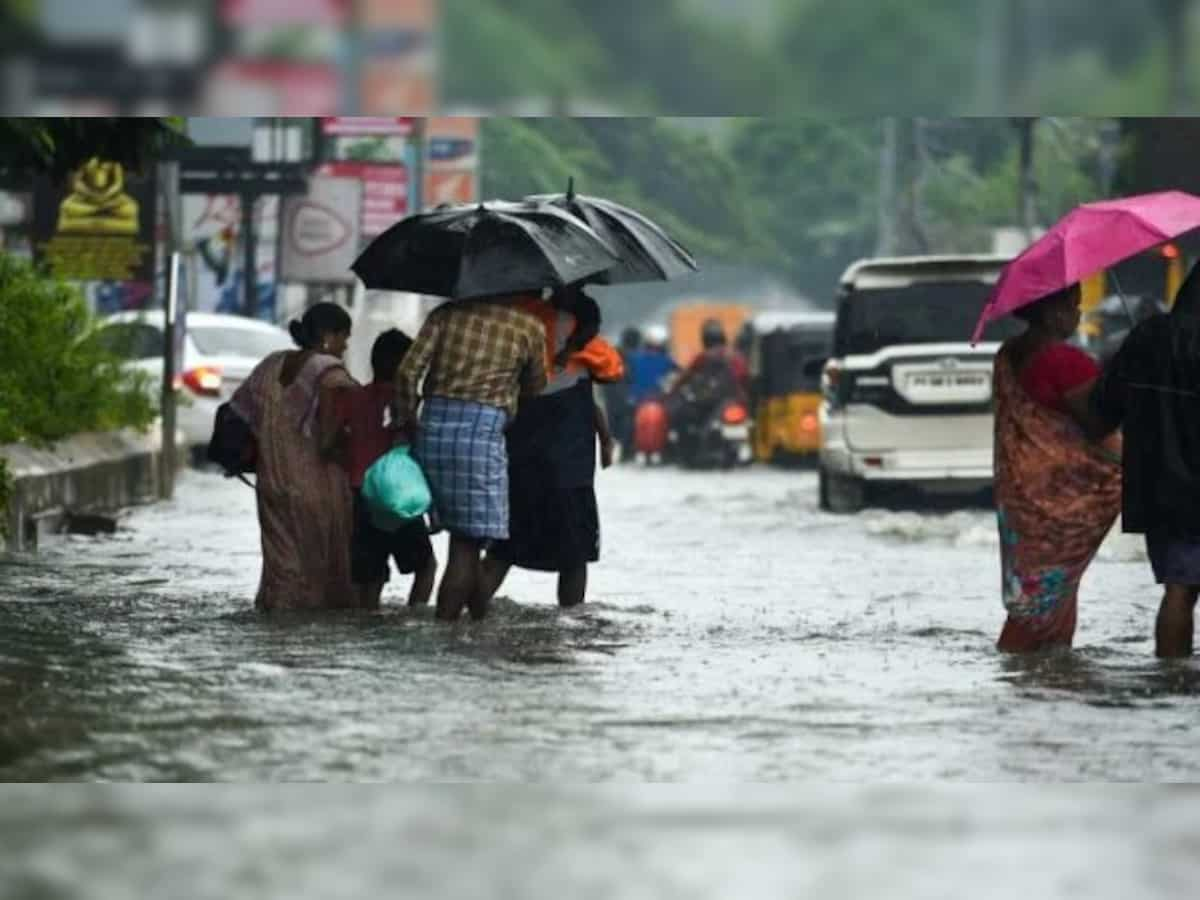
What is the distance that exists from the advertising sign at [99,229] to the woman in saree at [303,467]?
13847 mm

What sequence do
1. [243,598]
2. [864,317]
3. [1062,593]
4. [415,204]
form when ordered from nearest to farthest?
[1062,593], [243,598], [864,317], [415,204]

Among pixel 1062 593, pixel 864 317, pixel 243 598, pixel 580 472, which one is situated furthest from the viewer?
pixel 864 317

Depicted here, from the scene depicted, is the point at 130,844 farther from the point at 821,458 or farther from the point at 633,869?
the point at 821,458

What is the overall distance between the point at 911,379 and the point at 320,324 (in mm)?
10744

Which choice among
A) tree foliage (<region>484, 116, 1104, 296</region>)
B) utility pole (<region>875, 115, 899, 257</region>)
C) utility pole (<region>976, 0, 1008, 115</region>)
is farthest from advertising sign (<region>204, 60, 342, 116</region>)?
utility pole (<region>875, 115, 899, 257</region>)

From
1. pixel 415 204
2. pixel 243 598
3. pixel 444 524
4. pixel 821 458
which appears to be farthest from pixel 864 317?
pixel 415 204

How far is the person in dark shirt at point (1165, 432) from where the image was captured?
1249 centimetres

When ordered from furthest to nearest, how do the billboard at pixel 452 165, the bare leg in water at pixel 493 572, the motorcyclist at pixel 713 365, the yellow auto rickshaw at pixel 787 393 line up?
the billboard at pixel 452 165 < the yellow auto rickshaw at pixel 787 393 < the motorcyclist at pixel 713 365 < the bare leg in water at pixel 493 572

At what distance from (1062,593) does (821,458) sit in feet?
43.4

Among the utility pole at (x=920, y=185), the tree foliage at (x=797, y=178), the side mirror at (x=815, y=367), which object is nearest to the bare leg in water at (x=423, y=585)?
the side mirror at (x=815, y=367)

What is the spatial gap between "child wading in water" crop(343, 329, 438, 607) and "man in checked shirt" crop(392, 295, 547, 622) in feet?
1.72

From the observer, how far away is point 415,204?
52156 mm

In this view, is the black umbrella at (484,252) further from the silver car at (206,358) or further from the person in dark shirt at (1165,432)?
the silver car at (206,358)

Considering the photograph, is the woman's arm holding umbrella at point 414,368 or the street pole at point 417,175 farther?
the street pole at point 417,175
